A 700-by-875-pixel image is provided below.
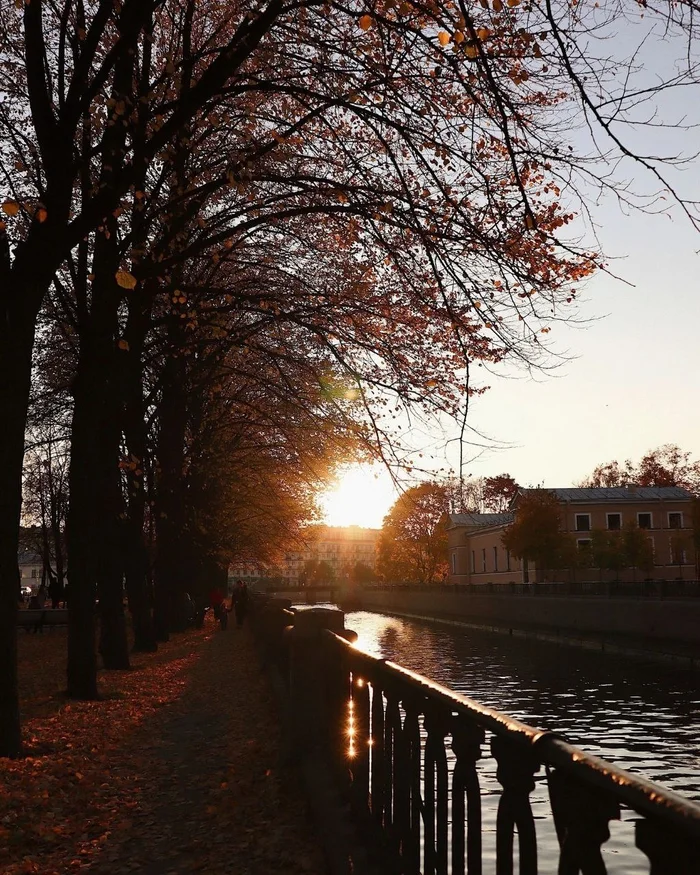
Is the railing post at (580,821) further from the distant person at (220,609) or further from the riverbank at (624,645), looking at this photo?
the distant person at (220,609)

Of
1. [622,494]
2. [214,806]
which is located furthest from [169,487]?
[622,494]

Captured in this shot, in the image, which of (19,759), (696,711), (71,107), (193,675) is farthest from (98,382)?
→ (696,711)

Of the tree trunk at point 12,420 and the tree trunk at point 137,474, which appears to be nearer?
the tree trunk at point 12,420

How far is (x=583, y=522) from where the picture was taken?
8469 cm

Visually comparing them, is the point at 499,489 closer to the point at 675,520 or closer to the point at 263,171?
the point at 675,520

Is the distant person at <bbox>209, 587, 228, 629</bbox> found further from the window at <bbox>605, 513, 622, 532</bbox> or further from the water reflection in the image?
the window at <bbox>605, 513, 622, 532</bbox>

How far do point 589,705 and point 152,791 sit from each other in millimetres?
11237

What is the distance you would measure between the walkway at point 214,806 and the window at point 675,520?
76.3 metres

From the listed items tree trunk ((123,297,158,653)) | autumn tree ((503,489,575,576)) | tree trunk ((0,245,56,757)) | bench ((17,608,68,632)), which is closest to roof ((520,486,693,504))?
autumn tree ((503,489,575,576))

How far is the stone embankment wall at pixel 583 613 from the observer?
25.6 m

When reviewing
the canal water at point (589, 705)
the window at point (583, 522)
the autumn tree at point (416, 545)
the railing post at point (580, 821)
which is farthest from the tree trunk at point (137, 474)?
the autumn tree at point (416, 545)

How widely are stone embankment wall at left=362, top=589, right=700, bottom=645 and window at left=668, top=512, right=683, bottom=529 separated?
29.6 meters

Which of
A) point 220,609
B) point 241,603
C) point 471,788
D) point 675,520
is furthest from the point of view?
point 675,520

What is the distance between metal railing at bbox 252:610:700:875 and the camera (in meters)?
1.90
